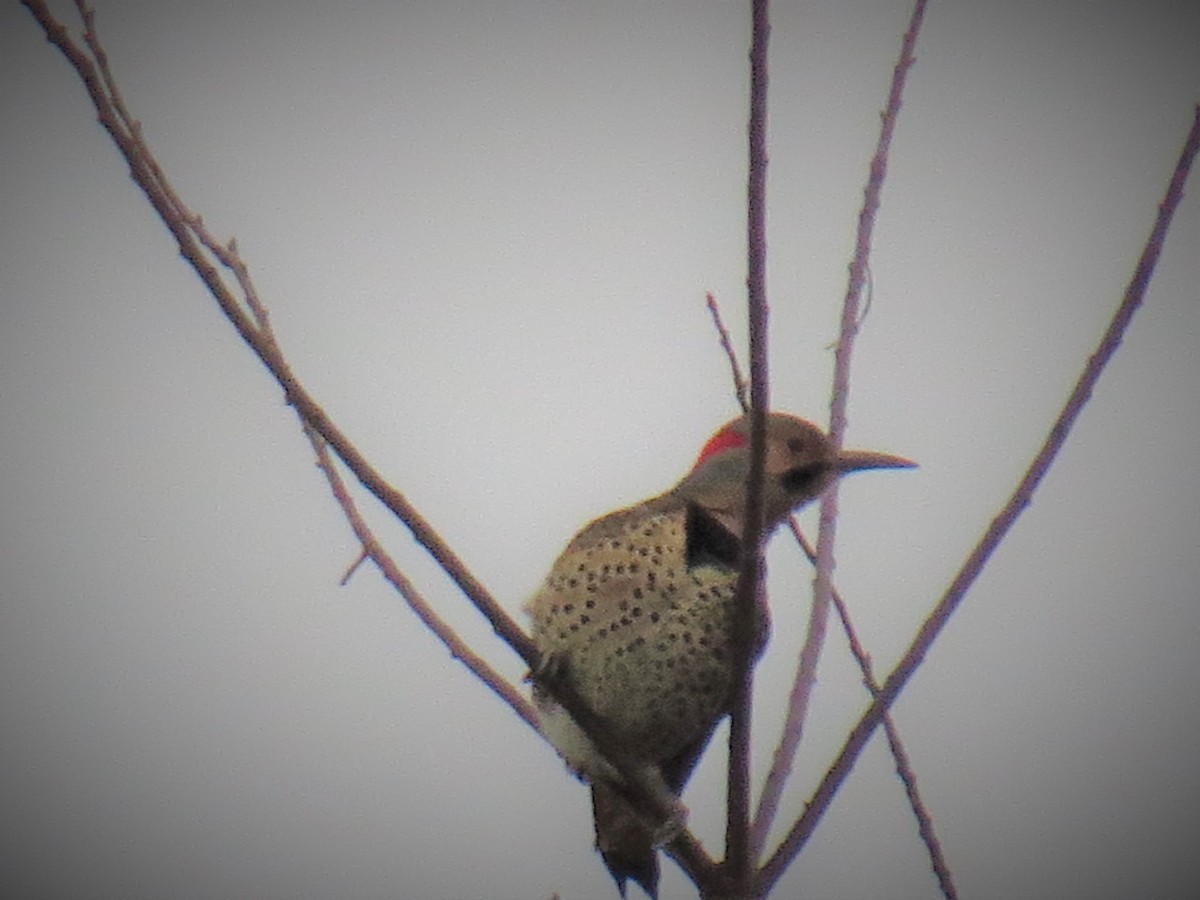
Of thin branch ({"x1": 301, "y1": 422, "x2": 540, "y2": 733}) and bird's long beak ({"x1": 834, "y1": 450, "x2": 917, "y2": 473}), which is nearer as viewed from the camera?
thin branch ({"x1": 301, "y1": 422, "x2": 540, "y2": 733})

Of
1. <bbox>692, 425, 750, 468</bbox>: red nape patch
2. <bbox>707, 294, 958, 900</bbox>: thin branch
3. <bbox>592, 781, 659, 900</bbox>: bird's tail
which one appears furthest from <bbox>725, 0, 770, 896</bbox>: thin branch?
<bbox>692, 425, 750, 468</bbox>: red nape patch

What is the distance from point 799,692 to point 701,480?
38.9 inches

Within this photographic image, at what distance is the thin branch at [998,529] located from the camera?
209 centimetres

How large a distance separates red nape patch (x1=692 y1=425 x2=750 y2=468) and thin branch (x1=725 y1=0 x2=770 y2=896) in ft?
4.96

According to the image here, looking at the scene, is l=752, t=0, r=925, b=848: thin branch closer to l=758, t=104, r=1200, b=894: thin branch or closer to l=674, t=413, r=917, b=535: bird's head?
l=758, t=104, r=1200, b=894: thin branch

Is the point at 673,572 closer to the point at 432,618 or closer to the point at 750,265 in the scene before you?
the point at 432,618

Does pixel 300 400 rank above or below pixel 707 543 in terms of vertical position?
above

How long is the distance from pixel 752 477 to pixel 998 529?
1.75ft

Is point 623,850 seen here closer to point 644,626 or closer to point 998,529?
point 644,626

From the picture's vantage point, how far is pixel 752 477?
1922mm

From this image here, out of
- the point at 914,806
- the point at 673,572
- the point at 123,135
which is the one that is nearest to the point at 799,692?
the point at 914,806

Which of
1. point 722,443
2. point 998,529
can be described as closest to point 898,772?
point 998,529

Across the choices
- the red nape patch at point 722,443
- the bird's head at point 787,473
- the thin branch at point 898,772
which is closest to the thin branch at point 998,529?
the thin branch at point 898,772

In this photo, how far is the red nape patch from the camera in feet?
11.8
